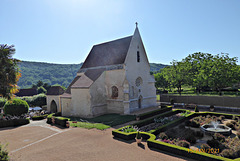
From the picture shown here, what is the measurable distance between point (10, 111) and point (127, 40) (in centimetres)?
2615

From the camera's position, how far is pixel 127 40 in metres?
32.7

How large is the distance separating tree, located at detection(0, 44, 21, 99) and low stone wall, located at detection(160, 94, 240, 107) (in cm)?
3293

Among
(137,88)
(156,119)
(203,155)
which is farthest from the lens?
(137,88)

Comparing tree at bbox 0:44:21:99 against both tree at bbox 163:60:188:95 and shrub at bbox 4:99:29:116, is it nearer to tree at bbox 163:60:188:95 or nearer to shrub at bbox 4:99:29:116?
shrub at bbox 4:99:29:116

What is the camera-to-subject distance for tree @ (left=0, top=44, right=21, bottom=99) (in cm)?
1504

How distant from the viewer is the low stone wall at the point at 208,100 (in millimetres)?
29344

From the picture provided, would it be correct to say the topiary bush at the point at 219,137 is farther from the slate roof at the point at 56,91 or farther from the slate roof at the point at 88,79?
the slate roof at the point at 56,91

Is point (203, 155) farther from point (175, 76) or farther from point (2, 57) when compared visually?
point (175, 76)

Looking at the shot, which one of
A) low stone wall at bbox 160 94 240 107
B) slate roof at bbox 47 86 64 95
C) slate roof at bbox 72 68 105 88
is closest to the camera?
low stone wall at bbox 160 94 240 107

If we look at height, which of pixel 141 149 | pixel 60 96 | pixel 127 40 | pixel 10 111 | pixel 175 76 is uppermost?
pixel 127 40

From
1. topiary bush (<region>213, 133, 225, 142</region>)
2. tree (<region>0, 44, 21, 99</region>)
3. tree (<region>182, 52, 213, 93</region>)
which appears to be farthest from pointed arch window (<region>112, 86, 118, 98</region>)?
tree (<region>182, 52, 213, 93</region>)

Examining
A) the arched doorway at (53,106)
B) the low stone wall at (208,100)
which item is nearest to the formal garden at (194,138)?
the low stone wall at (208,100)

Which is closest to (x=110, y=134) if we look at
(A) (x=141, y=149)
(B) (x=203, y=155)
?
(A) (x=141, y=149)

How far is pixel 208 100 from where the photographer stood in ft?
107
